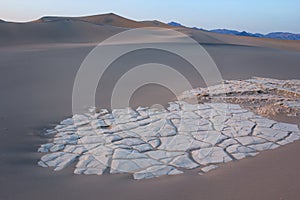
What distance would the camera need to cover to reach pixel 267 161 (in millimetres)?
3520

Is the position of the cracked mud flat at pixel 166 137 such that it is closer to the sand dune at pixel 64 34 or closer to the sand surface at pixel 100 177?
the sand surface at pixel 100 177

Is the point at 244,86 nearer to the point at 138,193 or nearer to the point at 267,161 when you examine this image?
the point at 267,161

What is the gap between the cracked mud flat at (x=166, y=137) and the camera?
140 inches

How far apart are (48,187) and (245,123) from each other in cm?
299

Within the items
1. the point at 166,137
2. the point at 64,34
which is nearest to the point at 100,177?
the point at 166,137

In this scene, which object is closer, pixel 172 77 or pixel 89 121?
pixel 89 121

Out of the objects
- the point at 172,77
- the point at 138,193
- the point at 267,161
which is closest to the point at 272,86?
the point at 172,77

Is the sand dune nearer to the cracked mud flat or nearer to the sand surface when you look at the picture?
the cracked mud flat

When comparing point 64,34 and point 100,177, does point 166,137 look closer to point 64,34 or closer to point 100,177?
point 100,177

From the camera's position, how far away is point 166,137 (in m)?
4.32

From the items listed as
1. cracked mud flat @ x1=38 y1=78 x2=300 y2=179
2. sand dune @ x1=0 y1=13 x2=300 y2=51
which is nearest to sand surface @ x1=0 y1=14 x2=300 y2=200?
cracked mud flat @ x1=38 y1=78 x2=300 y2=179

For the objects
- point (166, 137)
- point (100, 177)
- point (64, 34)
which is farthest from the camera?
point (64, 34)

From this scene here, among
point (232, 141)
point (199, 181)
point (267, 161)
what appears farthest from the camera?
point (232, 141)

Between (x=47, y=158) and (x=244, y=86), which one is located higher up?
(x=244, y=86)
